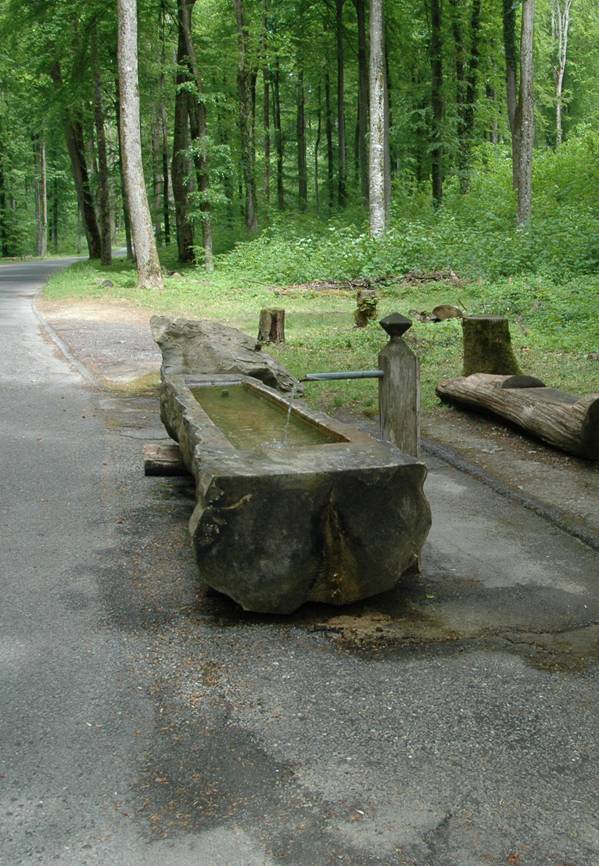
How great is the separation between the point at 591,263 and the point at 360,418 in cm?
1011

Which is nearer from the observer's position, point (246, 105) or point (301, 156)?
point (246, 105)

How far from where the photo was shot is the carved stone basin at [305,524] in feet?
13.4

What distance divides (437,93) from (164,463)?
2743cm

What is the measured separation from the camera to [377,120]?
22375 mm

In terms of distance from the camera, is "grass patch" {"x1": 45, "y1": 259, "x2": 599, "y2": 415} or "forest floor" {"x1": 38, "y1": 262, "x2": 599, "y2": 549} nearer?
"forest floor" {"x1": 38, "y1": 262, "x2": 599, "y2": 549}

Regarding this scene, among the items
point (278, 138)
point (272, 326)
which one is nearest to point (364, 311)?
point (272, 326)

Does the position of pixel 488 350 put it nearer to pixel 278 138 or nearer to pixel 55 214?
pixel 278 138

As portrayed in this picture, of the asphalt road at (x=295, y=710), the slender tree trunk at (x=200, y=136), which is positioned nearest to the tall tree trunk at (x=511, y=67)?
the slender tree trunk at (x=200, y=136)

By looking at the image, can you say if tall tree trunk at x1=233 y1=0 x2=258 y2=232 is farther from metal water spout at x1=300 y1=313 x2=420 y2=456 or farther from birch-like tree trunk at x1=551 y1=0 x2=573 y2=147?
metal water spout at x1=300 y1=313 x2=420 y2=456

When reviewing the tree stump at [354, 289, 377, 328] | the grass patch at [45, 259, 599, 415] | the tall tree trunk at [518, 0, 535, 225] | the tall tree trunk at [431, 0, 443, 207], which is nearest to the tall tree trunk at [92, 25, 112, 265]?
the grass patch at [45, 259, 599, 415]

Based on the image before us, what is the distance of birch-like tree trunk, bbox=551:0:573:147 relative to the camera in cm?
4400

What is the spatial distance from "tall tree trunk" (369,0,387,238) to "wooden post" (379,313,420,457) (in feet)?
59.8

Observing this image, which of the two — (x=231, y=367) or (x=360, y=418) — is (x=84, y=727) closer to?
(x=231, y=367)

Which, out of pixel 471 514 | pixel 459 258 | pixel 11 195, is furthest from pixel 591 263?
pixel 11 195
